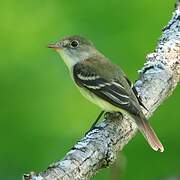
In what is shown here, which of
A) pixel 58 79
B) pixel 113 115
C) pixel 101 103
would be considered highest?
pixel 58 79

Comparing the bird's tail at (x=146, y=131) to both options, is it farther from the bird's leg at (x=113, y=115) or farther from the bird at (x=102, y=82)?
the bird's leg at (x=113, y=115)

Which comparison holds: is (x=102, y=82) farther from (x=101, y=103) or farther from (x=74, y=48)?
(x=74, y=48)

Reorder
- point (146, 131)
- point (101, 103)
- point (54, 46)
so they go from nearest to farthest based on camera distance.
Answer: point (146, 131)
point (101, 103)
point (54, 46)

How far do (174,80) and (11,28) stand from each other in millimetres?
1533

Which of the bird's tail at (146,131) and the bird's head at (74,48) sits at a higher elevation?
the bird's head at (74,48)

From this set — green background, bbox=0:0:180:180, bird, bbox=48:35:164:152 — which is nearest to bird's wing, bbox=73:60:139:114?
bird, bbox=48:35:164:152

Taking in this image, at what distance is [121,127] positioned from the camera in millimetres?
5090

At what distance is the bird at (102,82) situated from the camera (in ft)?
17.3

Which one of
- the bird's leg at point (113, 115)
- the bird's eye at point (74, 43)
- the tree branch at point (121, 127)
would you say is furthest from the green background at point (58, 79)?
the bird's leg at point (113, 115)

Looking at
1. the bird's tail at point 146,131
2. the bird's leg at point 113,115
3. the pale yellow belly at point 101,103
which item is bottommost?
the bird's tail at point 146,131

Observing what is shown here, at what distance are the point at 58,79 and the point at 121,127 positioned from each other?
1685 mm

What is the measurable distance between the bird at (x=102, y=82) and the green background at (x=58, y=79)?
0.45 m

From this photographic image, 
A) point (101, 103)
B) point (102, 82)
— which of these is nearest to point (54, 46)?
point (102, 82)

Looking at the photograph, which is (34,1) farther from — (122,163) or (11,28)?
(122,163)
